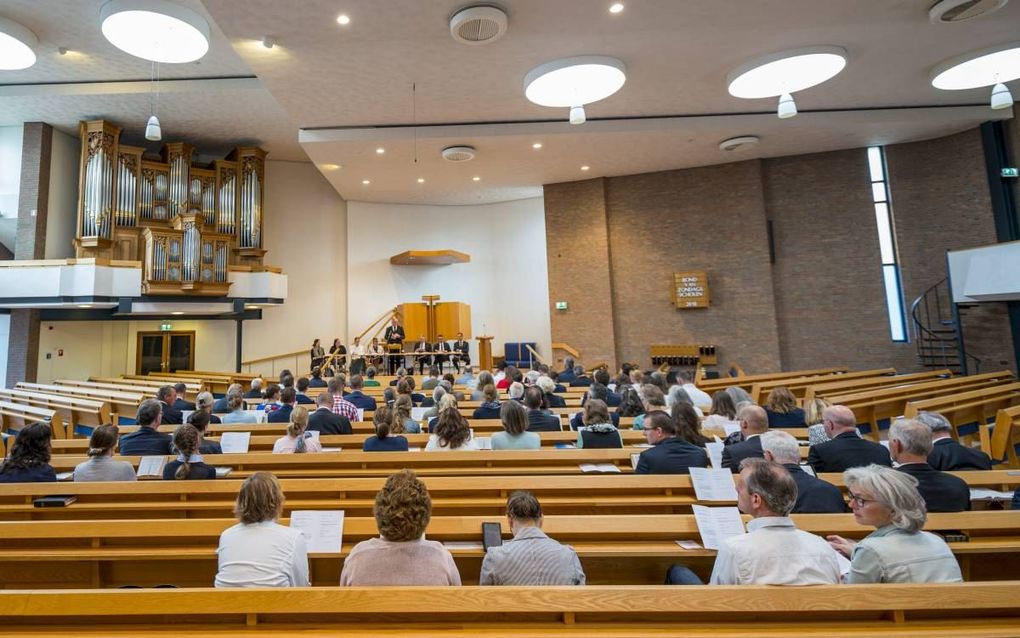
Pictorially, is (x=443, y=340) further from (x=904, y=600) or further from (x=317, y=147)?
(x=904, y=600)

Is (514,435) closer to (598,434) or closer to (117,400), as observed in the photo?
(598,434)

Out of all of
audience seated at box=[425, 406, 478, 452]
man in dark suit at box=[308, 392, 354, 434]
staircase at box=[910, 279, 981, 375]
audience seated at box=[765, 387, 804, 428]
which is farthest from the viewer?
staircase at box=[910, 279, 981, 375]

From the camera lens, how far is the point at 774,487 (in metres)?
1.59

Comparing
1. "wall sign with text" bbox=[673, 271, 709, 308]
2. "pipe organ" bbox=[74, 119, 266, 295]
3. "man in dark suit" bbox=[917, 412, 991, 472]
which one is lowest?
"man in dark suit" bbox=[917, 412, 991, 472]

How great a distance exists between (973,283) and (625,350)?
248 inches

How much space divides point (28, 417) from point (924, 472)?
8792 mm

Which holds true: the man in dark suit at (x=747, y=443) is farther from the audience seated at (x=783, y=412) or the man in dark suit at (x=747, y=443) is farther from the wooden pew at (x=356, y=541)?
the audience seated at (x=783, y=412)

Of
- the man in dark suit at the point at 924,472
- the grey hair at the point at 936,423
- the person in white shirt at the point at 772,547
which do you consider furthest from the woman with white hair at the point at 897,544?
the grey hair at the point at 936,423

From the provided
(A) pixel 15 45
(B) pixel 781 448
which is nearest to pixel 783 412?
(B) pixel 781 448

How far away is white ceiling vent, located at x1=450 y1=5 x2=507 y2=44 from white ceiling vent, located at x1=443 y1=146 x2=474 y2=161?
332 centimetres

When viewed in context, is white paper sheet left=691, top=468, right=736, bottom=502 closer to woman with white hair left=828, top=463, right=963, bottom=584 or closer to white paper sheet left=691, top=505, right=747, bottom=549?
white paper sheet left=691, top=505, right=747, bottom=549

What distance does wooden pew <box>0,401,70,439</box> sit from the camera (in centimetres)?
541

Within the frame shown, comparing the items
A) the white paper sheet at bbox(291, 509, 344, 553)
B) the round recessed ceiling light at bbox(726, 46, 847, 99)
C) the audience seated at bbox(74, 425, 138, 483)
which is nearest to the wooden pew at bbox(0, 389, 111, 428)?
the audience seated at bbox(74, 425, 138, 483)

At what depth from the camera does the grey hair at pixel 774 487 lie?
1586mm
